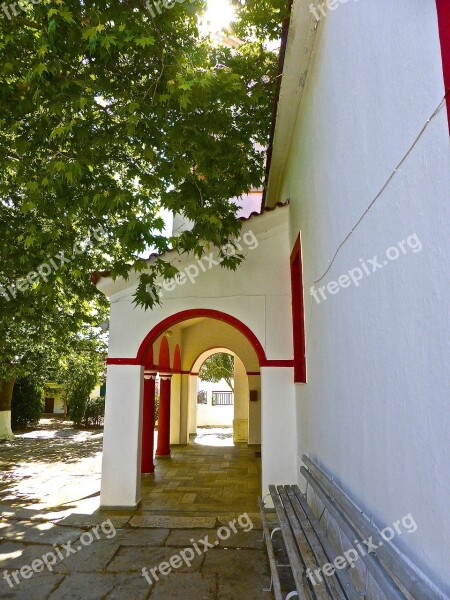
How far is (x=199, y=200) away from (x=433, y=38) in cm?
384

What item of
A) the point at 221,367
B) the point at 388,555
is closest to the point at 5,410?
the point at 221,367

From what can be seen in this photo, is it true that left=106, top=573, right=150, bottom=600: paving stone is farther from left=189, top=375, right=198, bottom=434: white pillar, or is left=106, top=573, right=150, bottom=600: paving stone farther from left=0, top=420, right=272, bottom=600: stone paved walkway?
left=189, top=375, right=198, bottom=434: white pillar

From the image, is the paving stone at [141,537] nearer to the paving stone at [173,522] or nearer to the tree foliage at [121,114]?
the paving stone at [173,522]

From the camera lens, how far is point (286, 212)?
6949mm

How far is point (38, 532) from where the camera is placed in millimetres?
5480

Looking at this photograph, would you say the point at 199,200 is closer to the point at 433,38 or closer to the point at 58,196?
the point at 58,196

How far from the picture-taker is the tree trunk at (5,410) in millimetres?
15014

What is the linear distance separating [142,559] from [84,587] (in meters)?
0.76

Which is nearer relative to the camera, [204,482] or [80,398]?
[204,482]

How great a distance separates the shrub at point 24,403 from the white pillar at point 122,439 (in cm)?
1427

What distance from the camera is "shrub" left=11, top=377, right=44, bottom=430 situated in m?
19.0

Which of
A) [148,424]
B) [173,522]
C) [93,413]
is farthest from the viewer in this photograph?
[93,413]

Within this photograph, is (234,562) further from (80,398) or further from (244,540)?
(80,398)

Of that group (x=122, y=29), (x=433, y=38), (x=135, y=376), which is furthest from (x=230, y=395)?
(x=433, y=38)
